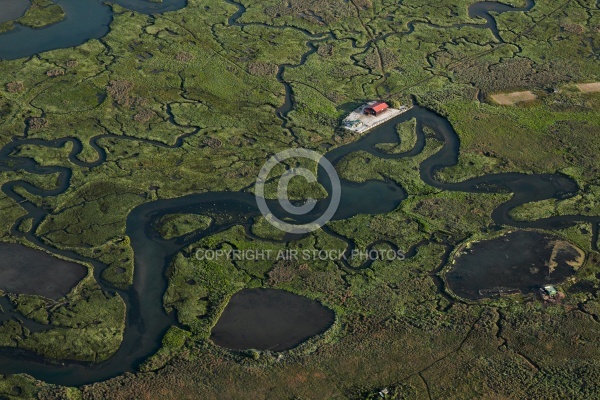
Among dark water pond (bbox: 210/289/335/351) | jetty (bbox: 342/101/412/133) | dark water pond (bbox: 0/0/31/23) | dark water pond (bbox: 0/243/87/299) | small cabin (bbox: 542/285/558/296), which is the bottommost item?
dark water pond (bbox: 0/0/31/23)

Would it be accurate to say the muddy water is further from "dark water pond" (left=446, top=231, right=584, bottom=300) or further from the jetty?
"dark water pond" (left=446, top=231, right=584, bottom=300)

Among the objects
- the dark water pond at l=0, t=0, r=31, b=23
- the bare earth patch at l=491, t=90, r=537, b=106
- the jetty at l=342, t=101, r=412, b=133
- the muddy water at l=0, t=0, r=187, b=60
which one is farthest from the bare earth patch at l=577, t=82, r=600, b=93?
the dark water pond at l=0, t=0, r=31, b=23

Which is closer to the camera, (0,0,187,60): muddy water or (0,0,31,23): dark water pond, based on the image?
(0,0,187,60): muddy water

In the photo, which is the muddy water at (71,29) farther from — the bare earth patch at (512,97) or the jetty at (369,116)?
the bare earth patch at (512,97)

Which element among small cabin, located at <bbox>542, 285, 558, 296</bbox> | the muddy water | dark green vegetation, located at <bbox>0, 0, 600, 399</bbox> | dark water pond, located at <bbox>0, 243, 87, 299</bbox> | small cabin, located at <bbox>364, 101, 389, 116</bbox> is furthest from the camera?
the muddy water

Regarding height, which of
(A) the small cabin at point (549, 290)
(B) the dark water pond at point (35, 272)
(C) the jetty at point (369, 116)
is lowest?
(B) the dark water pond at point (35, 272)

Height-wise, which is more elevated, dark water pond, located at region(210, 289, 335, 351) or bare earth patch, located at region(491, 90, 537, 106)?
bare earth patch, located at region(491, 90, 537, 106)

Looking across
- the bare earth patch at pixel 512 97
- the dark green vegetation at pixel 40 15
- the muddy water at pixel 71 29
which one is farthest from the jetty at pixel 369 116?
the dark green vegetation at pixel 40 15

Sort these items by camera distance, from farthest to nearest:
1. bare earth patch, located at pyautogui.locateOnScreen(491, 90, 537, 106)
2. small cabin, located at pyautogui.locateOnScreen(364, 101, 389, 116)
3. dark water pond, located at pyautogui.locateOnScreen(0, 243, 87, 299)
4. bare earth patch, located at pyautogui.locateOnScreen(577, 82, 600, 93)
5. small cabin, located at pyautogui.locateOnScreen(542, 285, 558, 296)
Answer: bare earth patch, located at pyautogui.locateOnScreen(577, 82, 600, 93) < bare earth patch, located at pyautogui.locateOnScreen(491, 90, 537, 106) < small cabin, located at pyautogui.locateOnScreen(364, 101, 389, 116) < small cabin, located at pyautogui.locateOnScreen(542, 285, 558, 296) < dark water pond, located at pyautogui.locateOnScreen(0, 243, 87, 299)
